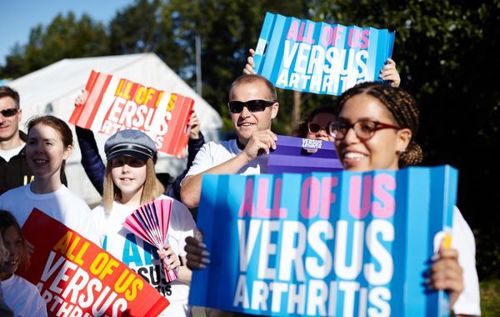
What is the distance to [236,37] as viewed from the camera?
1807 inches

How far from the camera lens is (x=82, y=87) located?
15.0 m

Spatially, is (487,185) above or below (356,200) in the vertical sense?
above

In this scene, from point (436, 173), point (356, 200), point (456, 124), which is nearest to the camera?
point (436, 173)

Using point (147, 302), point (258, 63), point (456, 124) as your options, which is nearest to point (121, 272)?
point (147, 302)

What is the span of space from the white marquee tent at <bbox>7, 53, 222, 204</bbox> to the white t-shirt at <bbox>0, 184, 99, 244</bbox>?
33.1 ft

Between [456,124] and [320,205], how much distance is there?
6.02 m

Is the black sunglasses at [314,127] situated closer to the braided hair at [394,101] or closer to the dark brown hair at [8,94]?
the braided hair at [394,101]

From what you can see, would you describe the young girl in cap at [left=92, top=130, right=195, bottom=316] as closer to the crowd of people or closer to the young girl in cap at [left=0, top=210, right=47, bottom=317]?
the crowd of people

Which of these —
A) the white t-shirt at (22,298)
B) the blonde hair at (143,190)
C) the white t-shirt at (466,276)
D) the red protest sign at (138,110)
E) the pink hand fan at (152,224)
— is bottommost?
the white t-shirt at (22,298)

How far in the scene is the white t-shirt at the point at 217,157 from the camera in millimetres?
3172

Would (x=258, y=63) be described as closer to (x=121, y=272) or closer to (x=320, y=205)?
(x=121, y=272)

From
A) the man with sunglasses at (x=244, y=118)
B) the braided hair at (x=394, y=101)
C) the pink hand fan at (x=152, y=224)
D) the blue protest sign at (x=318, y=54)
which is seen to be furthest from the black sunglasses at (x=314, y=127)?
the braided hair at (x=394, y=101)

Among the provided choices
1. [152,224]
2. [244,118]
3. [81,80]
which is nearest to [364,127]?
[244,118]

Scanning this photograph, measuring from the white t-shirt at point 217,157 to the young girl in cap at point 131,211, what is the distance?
26cm
